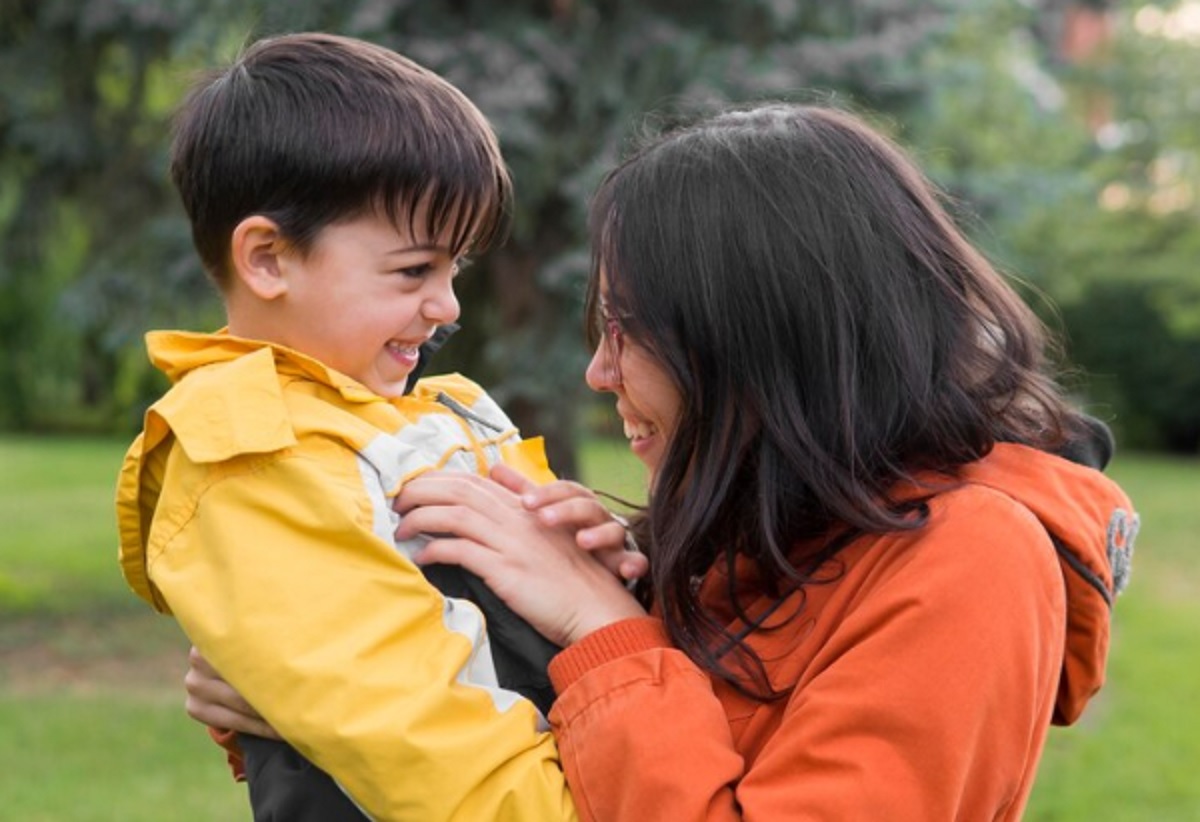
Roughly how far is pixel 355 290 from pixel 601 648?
1.91 feet

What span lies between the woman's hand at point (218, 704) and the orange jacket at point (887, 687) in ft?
1.31

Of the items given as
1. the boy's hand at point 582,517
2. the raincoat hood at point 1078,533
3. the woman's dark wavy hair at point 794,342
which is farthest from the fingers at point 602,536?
the raincoat hood at point 1078,533

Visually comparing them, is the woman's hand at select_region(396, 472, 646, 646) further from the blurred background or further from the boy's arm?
the blurred background

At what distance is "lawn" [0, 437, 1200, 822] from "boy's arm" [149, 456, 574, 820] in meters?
1.02

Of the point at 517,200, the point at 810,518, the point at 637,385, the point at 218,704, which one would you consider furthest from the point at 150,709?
the point at 810,518

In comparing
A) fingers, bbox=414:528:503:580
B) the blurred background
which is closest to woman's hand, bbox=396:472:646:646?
fingers, bbox=414:528:503:580

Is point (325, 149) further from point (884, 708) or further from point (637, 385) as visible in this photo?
point (884, 708)

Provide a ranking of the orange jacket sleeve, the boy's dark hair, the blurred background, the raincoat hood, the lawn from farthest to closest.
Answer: the blurred background, the lawn, the boy's dark hair, the raincoat hood, the orange jacket sleeve

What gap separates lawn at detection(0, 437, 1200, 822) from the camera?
608cm

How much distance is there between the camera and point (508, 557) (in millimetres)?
1991

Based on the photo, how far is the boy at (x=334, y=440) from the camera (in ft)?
5.84

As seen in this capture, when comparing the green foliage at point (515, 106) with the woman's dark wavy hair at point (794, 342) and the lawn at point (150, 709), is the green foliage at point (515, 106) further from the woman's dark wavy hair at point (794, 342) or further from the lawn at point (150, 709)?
the woman's dark wavy hair at point (794, 342)

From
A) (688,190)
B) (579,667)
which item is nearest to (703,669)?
(579,667)

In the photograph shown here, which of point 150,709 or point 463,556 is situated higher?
point 463,556
